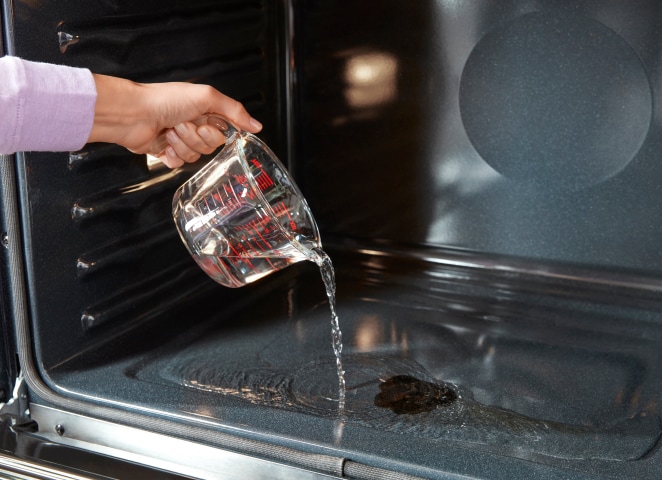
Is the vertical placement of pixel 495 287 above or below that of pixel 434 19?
below

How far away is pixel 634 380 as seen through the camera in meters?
1.01

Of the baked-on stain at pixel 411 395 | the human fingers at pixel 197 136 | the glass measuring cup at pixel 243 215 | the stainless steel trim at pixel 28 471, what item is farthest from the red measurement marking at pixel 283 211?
the stainless steel trim at pixel 28 471

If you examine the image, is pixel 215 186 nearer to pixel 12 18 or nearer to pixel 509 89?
pixel 12 18

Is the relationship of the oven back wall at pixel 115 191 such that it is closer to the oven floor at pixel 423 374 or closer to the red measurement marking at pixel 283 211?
the oven floor at pixel 423 374

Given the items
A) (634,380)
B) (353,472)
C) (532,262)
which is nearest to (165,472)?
(353,472)

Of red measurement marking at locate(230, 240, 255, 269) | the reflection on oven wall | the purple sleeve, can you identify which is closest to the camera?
the purple sleeve

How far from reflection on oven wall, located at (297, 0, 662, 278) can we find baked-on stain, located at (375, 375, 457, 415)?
1.24ft

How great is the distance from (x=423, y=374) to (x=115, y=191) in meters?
0.44

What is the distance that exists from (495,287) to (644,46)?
0.40 metres

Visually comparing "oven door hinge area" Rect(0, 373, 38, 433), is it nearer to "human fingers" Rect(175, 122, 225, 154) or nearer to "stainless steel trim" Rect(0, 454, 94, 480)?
"stainless steel trim" Rect(0, 454, 94, 480)

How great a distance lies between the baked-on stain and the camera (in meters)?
0.92

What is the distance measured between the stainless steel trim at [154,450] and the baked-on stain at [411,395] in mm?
174

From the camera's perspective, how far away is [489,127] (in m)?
1.25

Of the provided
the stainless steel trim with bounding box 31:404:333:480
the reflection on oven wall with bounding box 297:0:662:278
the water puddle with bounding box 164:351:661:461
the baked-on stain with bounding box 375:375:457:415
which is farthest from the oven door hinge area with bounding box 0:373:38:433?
the reflection on oven wall with bounding box 297:0:662:278
